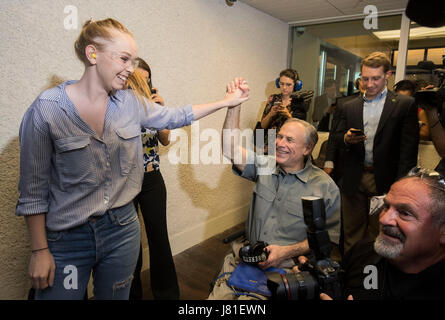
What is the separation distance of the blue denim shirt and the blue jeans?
0.04 metres

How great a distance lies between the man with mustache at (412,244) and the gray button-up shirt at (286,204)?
1.30 feet

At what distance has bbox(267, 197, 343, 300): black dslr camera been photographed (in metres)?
0.82

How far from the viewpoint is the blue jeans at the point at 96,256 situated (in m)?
0.97


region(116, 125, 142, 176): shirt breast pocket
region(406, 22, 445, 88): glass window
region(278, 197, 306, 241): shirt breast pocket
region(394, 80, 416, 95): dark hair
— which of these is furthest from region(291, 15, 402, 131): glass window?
region(116, 125, 142, 176): shirt breast pocket

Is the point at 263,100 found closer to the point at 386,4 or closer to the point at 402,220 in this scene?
the point at 386,4

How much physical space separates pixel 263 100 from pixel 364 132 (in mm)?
1511

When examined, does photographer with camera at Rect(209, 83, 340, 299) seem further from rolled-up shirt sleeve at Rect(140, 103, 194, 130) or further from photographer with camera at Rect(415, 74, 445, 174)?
photographer with camera at Rect(415, 74, 445, 174)

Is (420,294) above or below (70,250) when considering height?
below

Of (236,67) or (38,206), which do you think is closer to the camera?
(38,206)

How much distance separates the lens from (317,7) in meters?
3.29

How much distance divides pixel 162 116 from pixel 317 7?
2.81 metres

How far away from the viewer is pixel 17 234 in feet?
5.50

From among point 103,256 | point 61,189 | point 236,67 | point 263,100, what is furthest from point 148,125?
point 263,100

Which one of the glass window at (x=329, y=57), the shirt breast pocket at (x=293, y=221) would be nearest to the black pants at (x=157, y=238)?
the shirt breast pocket at (x=293, y=221)
